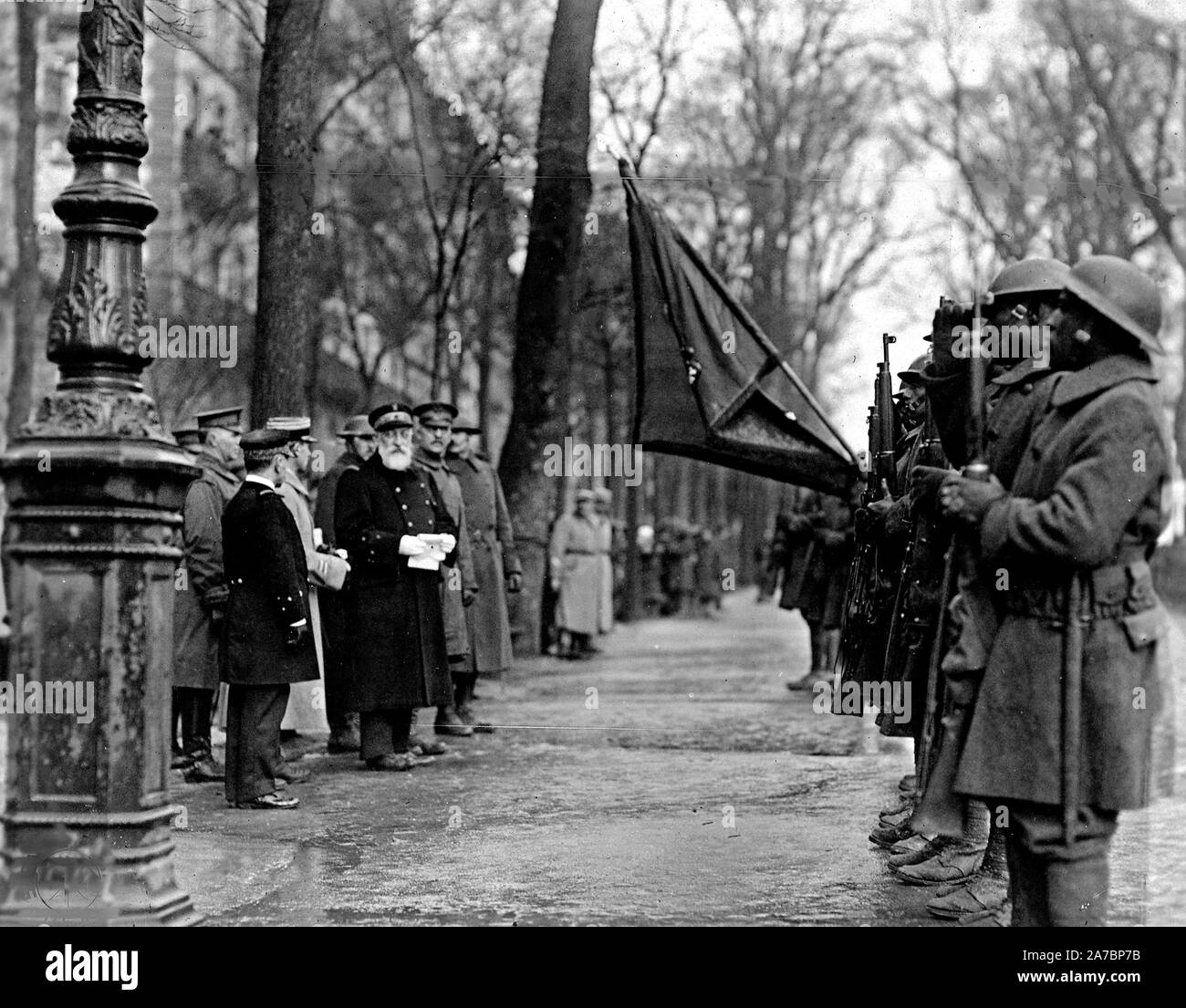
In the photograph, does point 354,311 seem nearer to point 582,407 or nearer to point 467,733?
point 582,407

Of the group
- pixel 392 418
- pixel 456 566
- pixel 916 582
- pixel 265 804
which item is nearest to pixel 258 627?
pixel 265 804

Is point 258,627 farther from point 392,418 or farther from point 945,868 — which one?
point 945,868

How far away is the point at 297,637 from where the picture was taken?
32.0 feet

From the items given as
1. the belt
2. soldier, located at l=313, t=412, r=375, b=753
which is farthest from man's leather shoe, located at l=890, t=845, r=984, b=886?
soldier, located at l=313, t=412, r=375, b=753

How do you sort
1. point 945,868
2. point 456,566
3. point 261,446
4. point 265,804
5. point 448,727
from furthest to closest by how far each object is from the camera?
point 448,727 → point 456,566 → point 261,446 → point 265,804 → point 945,868

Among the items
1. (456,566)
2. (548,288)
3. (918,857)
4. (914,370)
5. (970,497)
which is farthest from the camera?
(548,288)

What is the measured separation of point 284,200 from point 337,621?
143 inches

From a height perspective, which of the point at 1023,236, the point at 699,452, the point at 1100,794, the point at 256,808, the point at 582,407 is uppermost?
the point at 1023,236

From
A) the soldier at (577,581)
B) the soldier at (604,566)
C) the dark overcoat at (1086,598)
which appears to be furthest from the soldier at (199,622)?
the soldier at (604,566)

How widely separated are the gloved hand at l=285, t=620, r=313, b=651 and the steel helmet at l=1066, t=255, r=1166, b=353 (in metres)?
5.23

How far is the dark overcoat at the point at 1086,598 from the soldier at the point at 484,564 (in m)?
8.68
